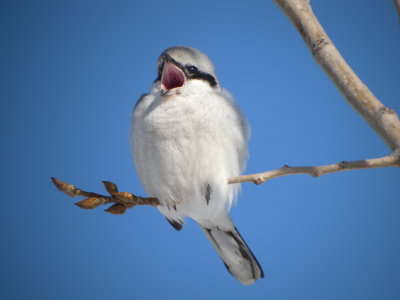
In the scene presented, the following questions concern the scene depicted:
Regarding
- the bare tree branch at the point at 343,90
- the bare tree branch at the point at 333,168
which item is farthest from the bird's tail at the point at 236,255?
the bare tree branch at the point at 343,90

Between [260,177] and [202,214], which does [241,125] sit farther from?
[260,177]

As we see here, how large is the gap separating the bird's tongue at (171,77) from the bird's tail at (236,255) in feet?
3.66

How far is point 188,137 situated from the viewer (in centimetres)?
235

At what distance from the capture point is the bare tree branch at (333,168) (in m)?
1.39

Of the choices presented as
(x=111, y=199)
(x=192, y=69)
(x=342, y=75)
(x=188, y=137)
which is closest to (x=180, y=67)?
(x=192, y=69)

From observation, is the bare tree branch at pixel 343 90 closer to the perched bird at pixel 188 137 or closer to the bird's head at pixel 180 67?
the perched bird at pixel 188 137

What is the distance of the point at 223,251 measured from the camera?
9.88ft

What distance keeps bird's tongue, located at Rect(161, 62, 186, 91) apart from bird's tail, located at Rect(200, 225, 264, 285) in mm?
1115

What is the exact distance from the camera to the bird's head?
8.37 ft

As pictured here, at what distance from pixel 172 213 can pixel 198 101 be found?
34.6 inches

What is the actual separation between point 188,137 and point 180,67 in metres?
0.49

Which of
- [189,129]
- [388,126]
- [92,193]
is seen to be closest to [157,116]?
[189,129]

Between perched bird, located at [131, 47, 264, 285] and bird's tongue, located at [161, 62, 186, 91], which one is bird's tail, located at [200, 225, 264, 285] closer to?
perched bird, located at [131, 47, 264, 285]

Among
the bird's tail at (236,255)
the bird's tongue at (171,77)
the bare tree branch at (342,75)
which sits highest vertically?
the bird's tongue at (171,77)
